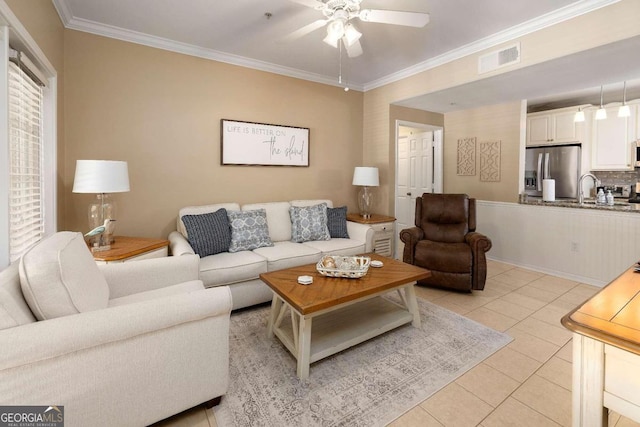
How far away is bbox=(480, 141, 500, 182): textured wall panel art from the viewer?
176 inches

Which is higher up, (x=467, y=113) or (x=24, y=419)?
(x=467, y=113)

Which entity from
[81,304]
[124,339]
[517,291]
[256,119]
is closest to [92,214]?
[81,304]

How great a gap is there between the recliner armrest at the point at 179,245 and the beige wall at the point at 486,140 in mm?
4177

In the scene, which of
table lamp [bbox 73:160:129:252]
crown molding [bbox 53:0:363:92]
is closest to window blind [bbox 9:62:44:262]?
table lamp [bbox 73:160:129:252]

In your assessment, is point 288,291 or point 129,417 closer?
point 129,417

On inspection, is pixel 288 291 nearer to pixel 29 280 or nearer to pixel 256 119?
pixel 29 280

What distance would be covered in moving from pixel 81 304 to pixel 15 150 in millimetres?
1270

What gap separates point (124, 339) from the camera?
129cm

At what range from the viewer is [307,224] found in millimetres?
3564

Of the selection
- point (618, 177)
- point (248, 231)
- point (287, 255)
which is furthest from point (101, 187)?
point (618, 177)

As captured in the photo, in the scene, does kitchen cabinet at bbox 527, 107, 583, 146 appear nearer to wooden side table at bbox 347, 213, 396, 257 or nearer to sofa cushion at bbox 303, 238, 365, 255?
wooden side table at bbox 347, 213, 396, 257

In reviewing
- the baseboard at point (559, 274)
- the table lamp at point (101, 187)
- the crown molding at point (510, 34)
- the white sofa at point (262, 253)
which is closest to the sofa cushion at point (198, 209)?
the white sofa at point (262, 253)

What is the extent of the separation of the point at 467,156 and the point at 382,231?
2.04 meters

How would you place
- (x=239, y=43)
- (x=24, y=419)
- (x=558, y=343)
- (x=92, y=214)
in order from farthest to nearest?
(x=239, y=43) → (x=92, y=214) → (x=558, y=343) → (x=24, y=419)
